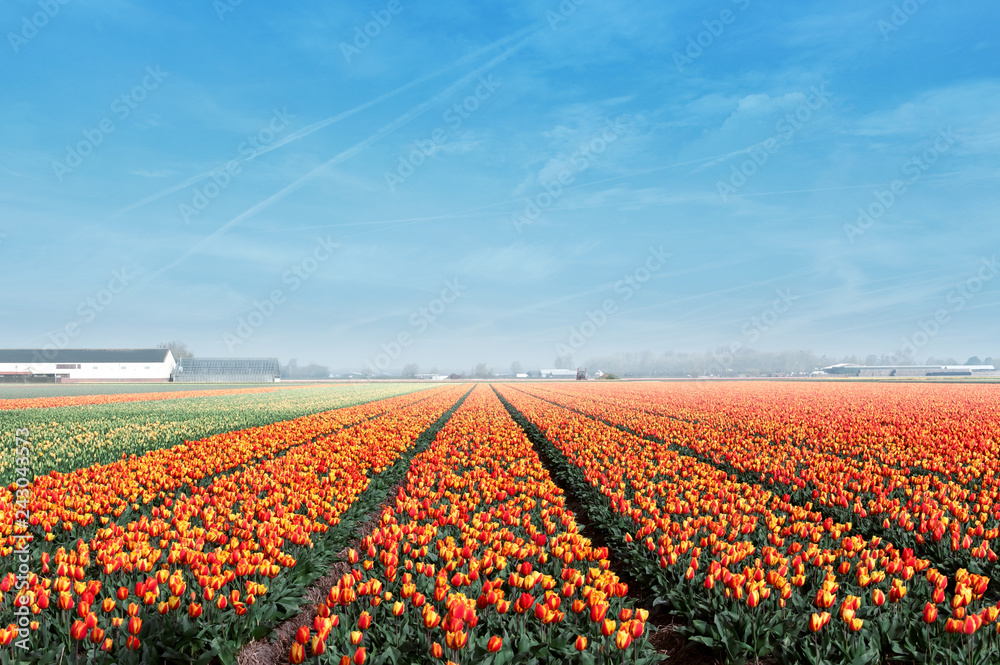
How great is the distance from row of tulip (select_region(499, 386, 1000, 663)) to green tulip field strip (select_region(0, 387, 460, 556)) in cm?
573

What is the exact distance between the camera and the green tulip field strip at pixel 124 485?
621 cm

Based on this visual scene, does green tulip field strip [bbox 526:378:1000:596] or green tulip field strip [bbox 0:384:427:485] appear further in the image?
green tulip field strip [bbox 0:384:427:485]

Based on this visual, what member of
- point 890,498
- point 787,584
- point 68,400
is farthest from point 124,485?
point 68,400

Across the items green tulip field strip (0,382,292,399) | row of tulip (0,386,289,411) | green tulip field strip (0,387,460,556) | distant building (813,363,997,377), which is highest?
green tulip field strip (0,387,460,556)

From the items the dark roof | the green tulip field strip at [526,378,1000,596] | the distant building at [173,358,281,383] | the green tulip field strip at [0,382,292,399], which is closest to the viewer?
the green tulip field strip at [526,378,1000,596]

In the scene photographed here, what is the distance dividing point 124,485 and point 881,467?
12006 millimetres

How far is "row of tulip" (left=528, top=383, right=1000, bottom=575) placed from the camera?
5.89 meters

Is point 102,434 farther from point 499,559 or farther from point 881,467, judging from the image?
point 881,467

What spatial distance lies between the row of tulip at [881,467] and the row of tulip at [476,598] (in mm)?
3801

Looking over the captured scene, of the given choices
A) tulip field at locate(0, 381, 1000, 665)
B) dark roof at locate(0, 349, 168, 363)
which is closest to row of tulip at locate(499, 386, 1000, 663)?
tulip field at locate(0, 381, 1000, 665)

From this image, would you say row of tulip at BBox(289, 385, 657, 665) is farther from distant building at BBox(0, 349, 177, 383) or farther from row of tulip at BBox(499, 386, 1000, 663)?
distant building at BBox(0, 349, 177, 383)

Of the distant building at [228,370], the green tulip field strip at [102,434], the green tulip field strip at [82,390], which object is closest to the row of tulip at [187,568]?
the green tulip field strip at [102,434]

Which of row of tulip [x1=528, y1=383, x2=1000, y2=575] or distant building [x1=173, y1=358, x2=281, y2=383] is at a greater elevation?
distant building [x1=173, y1=358, x2=281, y2=383]

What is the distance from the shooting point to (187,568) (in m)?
4.88
